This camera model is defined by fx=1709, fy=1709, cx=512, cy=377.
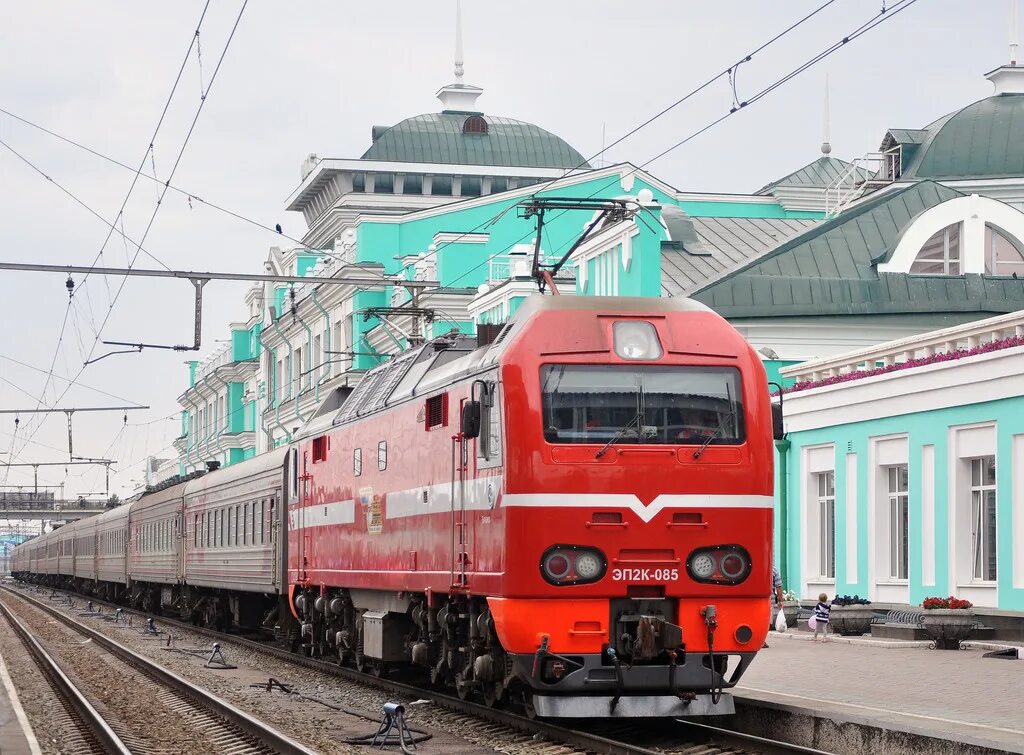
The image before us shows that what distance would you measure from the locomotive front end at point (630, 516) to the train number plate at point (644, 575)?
0.01 meters

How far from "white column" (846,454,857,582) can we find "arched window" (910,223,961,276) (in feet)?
30.3

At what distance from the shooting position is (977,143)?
43.5 meters

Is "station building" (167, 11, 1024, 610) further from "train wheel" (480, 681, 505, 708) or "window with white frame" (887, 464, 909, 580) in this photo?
"train wheel" (480, 681, 505, 708)

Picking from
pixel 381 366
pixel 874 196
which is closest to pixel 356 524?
pixel 381 366

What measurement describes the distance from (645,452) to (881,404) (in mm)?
13753

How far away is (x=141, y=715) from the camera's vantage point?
55.0ft

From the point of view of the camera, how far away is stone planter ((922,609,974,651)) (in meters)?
21.8

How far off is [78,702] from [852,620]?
12.0 metres

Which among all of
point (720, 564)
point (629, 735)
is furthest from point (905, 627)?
point (720, 564)

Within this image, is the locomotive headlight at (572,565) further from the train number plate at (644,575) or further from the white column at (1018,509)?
the white column at (1018,509)

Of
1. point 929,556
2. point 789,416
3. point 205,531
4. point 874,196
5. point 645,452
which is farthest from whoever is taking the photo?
point 874,196

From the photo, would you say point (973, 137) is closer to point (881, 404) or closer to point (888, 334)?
point (888, 334)

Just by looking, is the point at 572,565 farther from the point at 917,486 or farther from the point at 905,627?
the point at 917,486

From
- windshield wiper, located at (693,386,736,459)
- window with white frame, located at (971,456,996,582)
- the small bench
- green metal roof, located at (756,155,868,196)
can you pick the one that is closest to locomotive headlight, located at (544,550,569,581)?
windshield wiper, located at (693,386,736,459)
